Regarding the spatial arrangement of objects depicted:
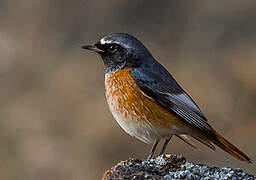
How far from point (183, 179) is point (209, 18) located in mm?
11416

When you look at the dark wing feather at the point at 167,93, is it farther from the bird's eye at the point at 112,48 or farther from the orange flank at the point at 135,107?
the bird's eye at the point at 112,48

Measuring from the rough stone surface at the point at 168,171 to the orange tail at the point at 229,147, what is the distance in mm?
1577

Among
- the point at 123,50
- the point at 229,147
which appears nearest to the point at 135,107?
the point at 123,50

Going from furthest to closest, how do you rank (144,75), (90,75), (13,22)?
1. (13,22)
2. (90,75)
3. (144,75)

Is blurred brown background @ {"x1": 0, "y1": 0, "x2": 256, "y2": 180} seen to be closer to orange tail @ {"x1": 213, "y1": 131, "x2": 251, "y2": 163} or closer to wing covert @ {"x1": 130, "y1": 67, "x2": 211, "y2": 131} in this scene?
orange tail @ {"x1": 213, "y1": 131, "x2": 251, "y2": 163}

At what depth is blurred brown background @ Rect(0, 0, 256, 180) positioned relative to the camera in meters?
14.6

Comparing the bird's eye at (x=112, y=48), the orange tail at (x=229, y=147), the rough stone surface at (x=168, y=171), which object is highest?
the bird's eye at (x=112, y=48)

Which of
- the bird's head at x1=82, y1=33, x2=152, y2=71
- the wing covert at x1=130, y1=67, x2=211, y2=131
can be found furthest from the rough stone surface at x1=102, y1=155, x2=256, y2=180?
the bird's head at x1=82, y1=33, x2=152, y2=71

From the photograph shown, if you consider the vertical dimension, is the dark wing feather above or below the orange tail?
above

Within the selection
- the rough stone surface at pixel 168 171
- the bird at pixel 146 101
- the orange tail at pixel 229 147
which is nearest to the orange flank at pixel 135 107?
the bird at pixel 146 101

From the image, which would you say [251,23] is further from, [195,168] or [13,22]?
[195,168]

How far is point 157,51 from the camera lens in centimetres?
1712

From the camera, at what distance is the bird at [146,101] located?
8.44 metres

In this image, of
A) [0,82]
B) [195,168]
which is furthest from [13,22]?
[195,168]
